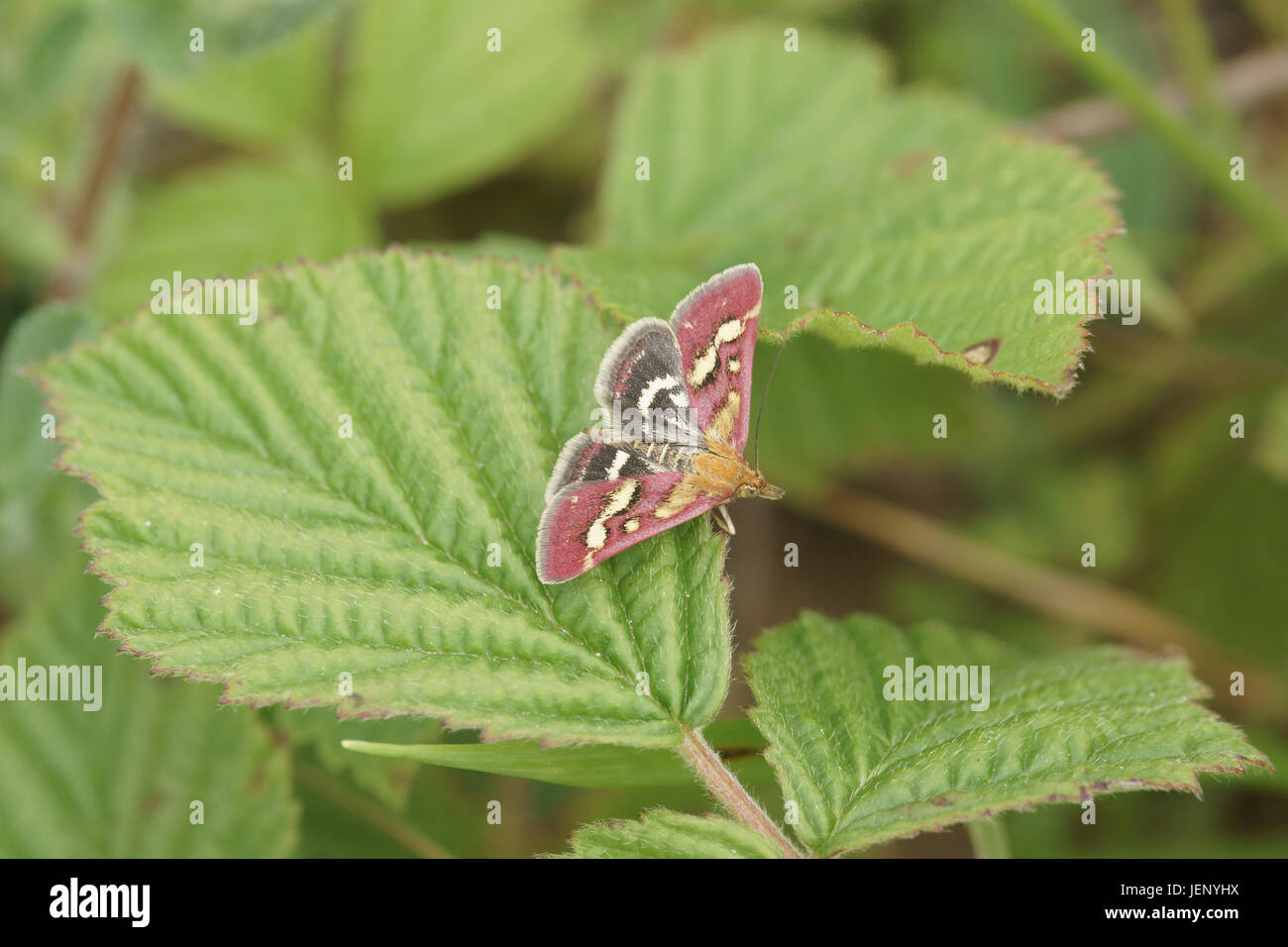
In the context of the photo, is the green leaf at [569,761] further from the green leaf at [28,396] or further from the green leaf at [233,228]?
the green leaf at [233,228]

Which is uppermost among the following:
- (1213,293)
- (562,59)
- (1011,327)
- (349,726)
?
(562,59)

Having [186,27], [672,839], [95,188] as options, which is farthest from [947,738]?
[95,188]

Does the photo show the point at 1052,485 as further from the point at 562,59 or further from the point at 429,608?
the point at 429,608

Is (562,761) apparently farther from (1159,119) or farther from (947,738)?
(1159,119)

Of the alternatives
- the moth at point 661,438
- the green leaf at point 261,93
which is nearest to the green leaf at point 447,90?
the green leaf at point 261,93
